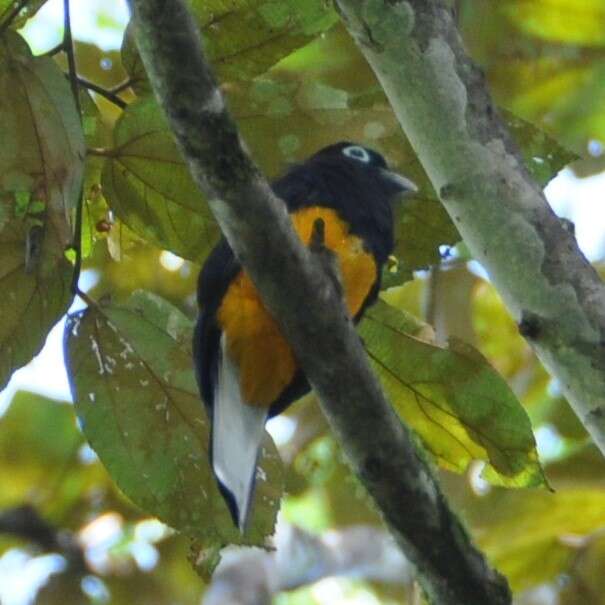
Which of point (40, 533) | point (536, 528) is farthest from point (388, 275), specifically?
point (40, 533)

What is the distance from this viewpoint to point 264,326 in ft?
9.78

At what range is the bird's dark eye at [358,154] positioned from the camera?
10.9 ft

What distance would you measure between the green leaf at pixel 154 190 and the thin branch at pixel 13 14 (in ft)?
0.89

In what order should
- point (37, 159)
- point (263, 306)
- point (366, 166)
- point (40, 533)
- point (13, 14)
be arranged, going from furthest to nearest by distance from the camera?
point (40, 533)
point (366, 166)
point (263, 306)
point (13, 14)
point (37, 159)

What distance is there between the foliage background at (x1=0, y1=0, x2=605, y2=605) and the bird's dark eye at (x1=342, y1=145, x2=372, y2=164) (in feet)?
0.43

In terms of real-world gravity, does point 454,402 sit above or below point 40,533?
below

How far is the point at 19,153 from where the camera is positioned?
2.33 meters

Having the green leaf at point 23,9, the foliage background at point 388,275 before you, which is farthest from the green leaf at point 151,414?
the green leaf at point 23,9

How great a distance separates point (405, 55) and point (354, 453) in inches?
28.2

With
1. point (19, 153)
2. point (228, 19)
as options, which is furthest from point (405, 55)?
point (19, 153)

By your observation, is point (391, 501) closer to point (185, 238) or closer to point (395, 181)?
point (185, 238)

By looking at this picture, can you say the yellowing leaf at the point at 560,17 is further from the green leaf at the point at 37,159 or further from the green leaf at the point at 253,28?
the green leaf at the point at 37,159

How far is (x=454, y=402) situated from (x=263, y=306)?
0.43 m

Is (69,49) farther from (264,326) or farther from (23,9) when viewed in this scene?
(264,326)
